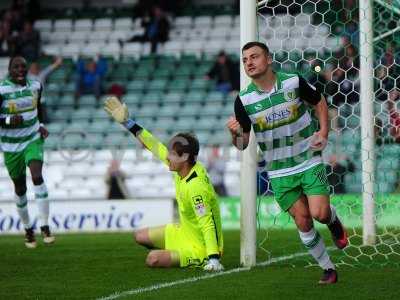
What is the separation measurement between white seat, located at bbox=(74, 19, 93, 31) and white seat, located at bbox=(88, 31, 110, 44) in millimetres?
241

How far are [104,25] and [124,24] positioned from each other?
1.63ft

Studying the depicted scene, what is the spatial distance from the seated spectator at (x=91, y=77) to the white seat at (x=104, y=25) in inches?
78.7

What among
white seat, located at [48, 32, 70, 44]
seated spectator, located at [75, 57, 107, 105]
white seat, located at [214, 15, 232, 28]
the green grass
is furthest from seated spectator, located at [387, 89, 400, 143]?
white seat, located at [48, 32, 70, 44]

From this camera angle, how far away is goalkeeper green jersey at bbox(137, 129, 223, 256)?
8.99 m

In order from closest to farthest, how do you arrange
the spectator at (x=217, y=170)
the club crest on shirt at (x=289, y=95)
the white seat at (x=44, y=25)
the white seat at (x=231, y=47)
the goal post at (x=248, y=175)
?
the club crest on shirt at (x=289, y=95), the goal post at (x=248, y=175), the spectator at (x=217, y=170), the white seat at (x=231, y=47), the white seat at (x=44, y=25)

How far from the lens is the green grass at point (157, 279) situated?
7.45 meters

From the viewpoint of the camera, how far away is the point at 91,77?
23484mm

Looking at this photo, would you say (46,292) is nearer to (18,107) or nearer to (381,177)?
(18,107)

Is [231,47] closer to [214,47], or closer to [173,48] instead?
[214,47]

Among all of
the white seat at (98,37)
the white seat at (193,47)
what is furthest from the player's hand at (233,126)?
the white seat at (98,37)

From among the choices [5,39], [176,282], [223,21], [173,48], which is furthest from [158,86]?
[176,282]

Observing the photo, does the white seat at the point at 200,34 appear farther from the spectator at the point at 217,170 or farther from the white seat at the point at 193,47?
the spectator at the point at 217,170

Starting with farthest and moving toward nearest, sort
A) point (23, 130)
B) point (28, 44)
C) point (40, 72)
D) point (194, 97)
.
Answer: point (28, 44)
point (40, 72)
point (194, 97)
point (23, 130)

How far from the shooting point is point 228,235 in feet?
49.7
